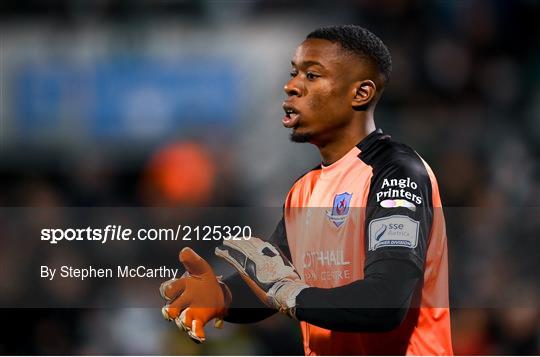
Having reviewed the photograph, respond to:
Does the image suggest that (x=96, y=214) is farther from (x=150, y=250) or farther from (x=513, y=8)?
(x=513, y=8)

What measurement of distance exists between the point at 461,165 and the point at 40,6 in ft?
11.9

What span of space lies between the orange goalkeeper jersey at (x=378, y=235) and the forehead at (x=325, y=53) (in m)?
0.33

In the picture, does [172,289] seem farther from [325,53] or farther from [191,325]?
[325,53]

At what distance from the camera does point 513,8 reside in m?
6.79

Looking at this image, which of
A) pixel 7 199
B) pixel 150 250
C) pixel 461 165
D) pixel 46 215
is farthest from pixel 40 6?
pixel 461 165

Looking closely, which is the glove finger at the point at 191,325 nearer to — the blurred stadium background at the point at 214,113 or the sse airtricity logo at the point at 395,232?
the sse airtricity logo at the point at 395,232

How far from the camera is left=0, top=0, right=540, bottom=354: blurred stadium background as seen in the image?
18.8 feet

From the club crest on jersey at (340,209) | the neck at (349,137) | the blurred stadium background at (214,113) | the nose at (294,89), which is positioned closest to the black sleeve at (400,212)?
the club crest on jersey at (340,209)

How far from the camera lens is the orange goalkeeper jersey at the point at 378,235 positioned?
118 inches

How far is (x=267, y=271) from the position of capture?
3.10 metres

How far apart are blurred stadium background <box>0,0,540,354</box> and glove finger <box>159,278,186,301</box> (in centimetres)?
228

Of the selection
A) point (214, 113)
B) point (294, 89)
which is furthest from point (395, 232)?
point (214, 113)

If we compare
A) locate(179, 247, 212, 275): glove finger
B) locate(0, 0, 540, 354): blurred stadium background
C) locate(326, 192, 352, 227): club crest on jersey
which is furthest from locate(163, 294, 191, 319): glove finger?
locate(0, 0, 540, 354): blurred stadium background

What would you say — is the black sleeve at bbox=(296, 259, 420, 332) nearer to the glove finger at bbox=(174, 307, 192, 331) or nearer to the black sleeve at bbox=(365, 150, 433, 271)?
the black sleeve at bbox=(365, 150, 433, 271)
